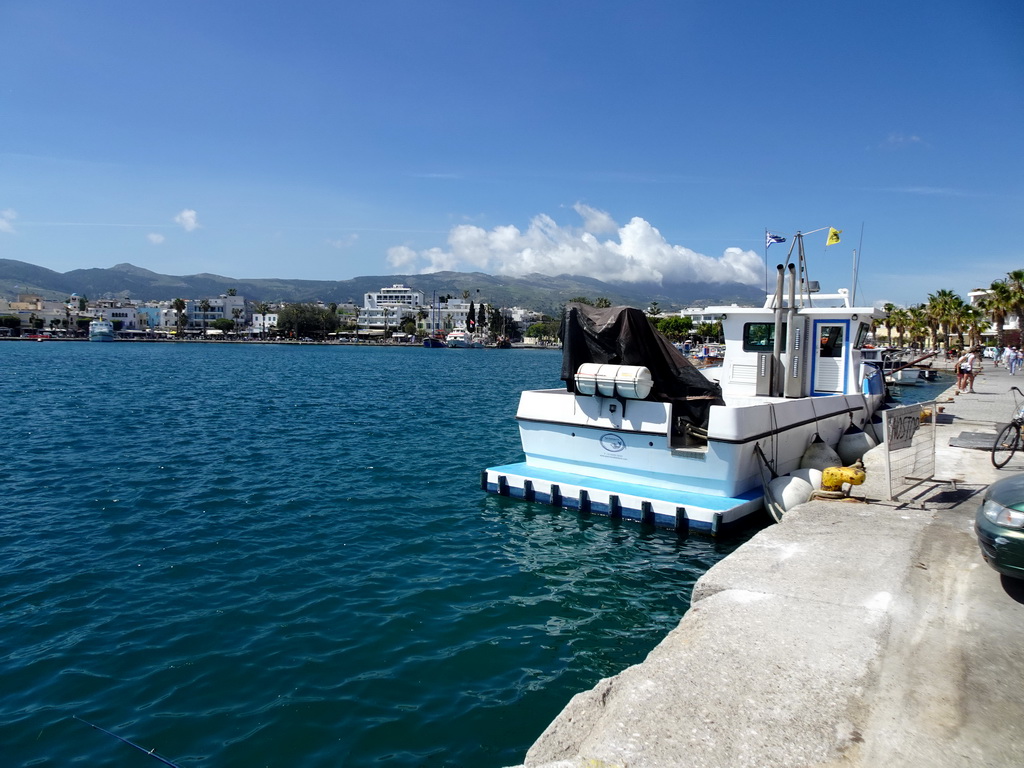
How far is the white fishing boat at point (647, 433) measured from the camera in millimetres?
11758

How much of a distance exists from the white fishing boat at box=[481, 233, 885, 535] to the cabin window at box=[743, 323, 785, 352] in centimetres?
69

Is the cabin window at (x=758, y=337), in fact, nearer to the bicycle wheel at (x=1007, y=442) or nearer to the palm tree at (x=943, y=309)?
the bicycle wheel at (x=1007, y=442)

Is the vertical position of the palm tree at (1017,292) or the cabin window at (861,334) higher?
the palm tree at (1017,292)

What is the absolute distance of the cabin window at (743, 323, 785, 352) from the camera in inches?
645

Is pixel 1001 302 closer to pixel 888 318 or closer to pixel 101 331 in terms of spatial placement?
pixel 888 318

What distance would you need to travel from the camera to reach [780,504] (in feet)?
38.5

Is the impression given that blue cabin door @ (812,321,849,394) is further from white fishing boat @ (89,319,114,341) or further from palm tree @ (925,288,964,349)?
white fishing boat @ (89,319,114,341)

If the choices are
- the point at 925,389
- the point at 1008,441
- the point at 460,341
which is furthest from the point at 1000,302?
the point at 460,341

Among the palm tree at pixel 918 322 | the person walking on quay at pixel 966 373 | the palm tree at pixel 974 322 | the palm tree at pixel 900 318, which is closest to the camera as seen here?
the person walking on quay at pixel 966 373

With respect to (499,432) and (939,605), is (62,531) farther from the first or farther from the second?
(499,432)

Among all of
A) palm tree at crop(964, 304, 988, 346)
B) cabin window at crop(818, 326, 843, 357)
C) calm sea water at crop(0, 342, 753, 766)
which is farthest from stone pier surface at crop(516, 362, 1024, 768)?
palm tree at crop(964, 304, 988, 346)

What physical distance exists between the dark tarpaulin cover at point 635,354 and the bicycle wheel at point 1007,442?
208 inches

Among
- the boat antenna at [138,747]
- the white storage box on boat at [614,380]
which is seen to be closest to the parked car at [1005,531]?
the white storage box on boat at [614,380]

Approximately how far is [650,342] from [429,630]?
716 centimetres
